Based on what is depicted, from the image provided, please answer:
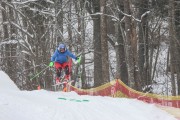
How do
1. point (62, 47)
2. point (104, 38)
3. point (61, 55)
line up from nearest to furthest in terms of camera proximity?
point (62, 47), point (61, 55), point (104, 38)

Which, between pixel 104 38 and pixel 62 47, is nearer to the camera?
pixel 62 47

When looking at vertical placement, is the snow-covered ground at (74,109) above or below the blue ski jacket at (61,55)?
below

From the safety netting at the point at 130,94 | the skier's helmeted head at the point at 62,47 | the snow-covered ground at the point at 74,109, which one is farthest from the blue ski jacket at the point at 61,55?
the snow-covered ground at the point at 74,109

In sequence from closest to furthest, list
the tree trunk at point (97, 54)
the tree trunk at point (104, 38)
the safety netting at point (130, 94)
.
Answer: the safety netting at point (130, 94)
the tree trunk at point (104, 38)
the tree trunk at point (97, 54)

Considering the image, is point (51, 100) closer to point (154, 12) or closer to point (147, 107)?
point (147, 107)

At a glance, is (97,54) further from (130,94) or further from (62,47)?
(130,94)

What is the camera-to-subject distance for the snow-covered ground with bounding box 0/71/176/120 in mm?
9359

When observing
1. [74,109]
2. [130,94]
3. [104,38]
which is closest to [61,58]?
[130,94]

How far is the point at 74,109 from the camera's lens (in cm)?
1051

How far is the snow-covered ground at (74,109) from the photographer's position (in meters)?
9.36

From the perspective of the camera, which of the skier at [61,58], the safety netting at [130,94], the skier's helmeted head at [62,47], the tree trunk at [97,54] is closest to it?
the safety netting at [130,94]

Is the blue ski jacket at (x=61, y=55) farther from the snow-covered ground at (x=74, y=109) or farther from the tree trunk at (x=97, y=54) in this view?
the tree trunk at (x=97, y=54)

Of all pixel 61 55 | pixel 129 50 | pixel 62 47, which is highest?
pixel 62 47

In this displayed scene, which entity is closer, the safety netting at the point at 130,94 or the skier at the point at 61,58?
the safety netting at the point at 130,94
